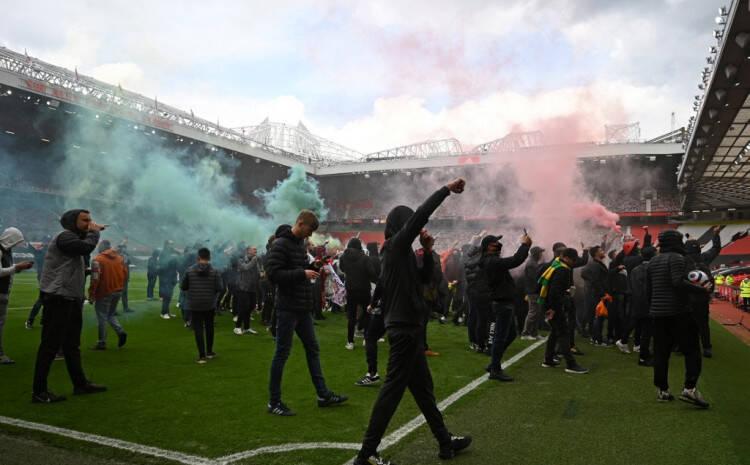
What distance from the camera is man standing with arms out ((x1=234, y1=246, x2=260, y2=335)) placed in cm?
884

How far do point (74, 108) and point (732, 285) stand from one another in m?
33.1

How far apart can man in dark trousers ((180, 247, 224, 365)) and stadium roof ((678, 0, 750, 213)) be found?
1061 centimetres

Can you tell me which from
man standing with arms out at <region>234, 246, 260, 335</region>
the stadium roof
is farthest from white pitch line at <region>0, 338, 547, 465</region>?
the stadium roof

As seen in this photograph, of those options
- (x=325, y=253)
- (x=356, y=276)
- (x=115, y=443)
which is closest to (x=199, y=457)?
(x=115, y=443)

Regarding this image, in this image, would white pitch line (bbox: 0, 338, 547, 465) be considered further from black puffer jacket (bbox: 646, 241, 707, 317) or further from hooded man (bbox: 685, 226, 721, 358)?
hooded man (bbox: 685, 226, 721, 358)

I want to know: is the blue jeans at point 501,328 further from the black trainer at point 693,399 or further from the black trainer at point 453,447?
the black trainer at point 453,447

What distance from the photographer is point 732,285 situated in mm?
18359

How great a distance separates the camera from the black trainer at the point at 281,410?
413 cm

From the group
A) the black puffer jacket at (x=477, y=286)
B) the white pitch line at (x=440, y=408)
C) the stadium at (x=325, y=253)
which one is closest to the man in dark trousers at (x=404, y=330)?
the stadium at (x=325, y=253)

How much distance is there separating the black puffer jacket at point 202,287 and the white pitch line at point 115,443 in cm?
265

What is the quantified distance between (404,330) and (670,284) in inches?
124

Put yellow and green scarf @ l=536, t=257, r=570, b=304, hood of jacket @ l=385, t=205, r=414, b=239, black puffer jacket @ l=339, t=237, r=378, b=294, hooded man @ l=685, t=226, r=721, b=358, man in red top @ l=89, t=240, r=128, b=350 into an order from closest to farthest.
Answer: hood of jacket @ l=385, t=205, r=414, b=239, yellow and green scarf @ l=536, t=257, r=570, b=304, man in red top @ l=89, t=240, r=128, b=350, hooded man @ l=685, t=226, r=721, b=358, black puffer jacket @ l=339, t=237, r=378, b=294

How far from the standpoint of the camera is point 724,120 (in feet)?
46.8

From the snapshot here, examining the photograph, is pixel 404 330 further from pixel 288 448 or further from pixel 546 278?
pixel 546 278
